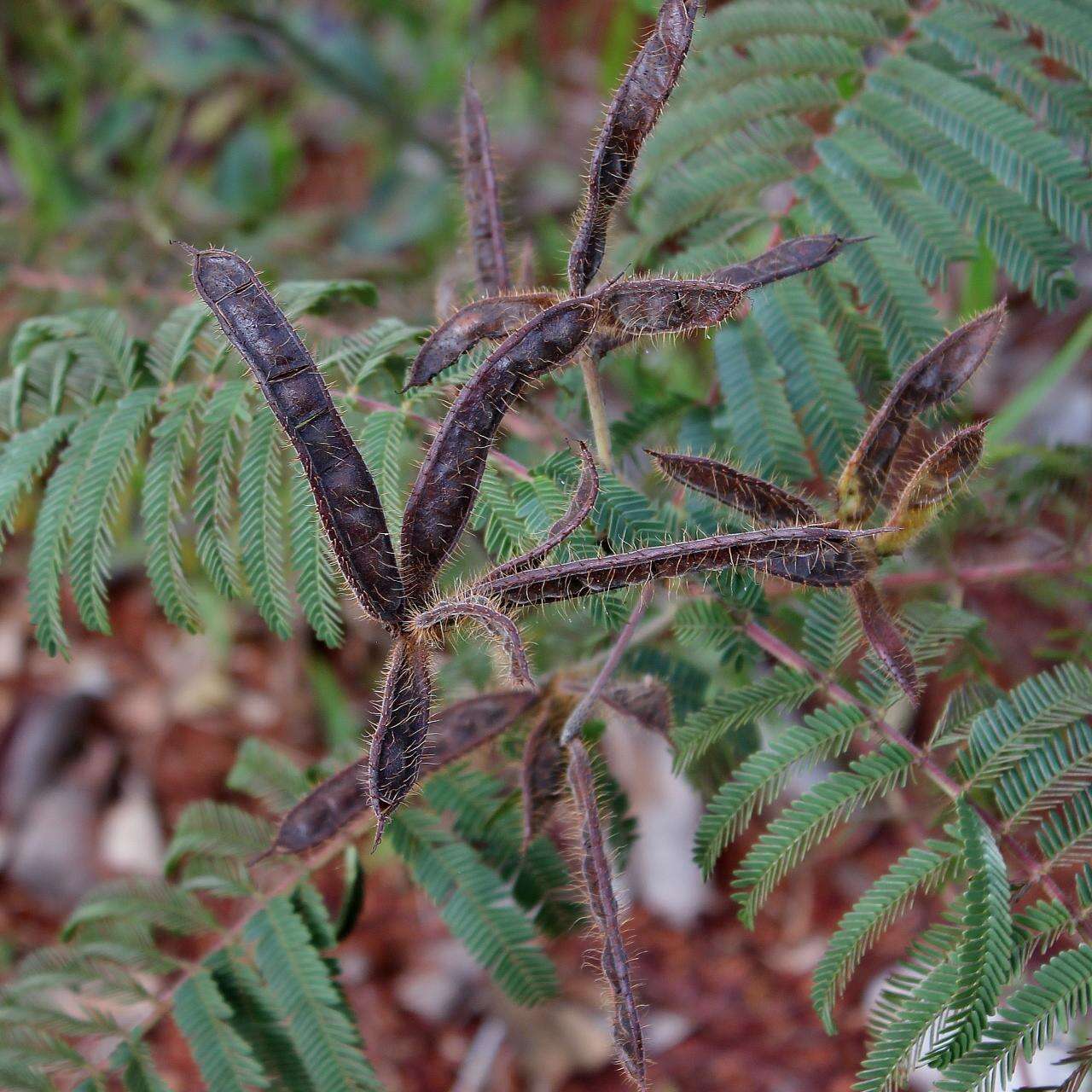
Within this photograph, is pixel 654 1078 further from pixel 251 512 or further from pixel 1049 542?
pixel 251 512

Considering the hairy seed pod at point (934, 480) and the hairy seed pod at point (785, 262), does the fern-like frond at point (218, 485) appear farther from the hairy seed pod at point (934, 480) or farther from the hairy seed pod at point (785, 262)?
the hairy seed pod at point (934, 480)

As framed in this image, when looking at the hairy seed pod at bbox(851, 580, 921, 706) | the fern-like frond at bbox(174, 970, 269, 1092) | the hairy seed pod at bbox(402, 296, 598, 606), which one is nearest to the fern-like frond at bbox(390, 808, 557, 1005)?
the fern-like frond at bbox(174, 970, 269, 1092)

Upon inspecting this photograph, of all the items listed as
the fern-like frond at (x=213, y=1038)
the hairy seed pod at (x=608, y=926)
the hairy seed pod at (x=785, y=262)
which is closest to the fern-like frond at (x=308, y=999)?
the fern-like frond at (x=213, y=1038)

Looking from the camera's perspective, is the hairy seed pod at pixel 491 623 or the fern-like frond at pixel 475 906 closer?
the hairy seed pod at pixel 491 623

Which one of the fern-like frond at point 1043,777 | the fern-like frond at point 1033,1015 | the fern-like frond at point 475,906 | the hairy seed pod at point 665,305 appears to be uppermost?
the hairy seed pod at point 665,305

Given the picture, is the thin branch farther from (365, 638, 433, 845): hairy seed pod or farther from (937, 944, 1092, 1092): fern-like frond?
(937, 944, 1092, 1092): fern-like frond

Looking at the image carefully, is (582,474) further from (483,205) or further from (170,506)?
(170,506)
